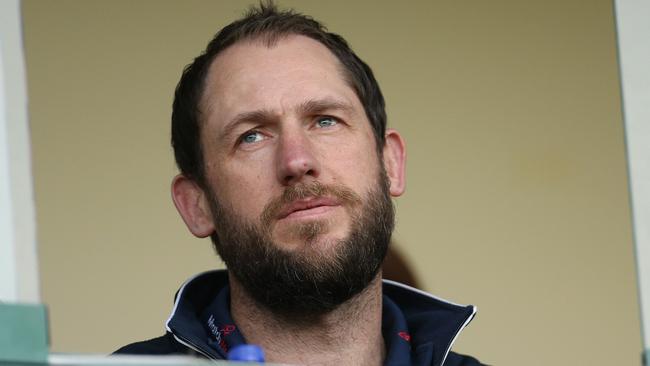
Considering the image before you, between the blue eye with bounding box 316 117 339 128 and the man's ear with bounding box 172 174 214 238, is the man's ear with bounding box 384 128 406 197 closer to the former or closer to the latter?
the blue eye with bounding box 316 117 339 128

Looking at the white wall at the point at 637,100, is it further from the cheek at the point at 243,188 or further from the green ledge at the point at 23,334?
the cheek at the point at 243,188

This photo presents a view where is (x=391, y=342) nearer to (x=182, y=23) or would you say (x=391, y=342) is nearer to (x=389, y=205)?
(x=389, y=205)

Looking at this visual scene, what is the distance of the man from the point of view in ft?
6.45

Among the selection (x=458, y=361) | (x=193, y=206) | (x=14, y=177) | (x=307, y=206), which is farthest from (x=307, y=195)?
(x=14, y=177)

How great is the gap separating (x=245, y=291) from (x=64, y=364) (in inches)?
35.5

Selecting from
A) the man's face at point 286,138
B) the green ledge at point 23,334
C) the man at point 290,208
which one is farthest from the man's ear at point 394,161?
the green ledge at point 23,334

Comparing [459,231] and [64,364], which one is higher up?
[64,364]

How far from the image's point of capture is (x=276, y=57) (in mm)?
2131

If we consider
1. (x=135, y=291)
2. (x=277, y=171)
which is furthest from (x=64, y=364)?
(x=135, y=291)

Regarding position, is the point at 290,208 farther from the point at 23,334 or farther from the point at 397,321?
the point at 23,334

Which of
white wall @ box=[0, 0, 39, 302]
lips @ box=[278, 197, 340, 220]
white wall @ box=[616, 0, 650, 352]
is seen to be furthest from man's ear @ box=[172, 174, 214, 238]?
white wall @ box=[616, 0, 650, 352]

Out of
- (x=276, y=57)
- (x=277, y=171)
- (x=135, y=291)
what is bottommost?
(x=135, y=291)

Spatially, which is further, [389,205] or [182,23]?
[182,23]

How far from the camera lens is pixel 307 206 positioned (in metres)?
1.93
